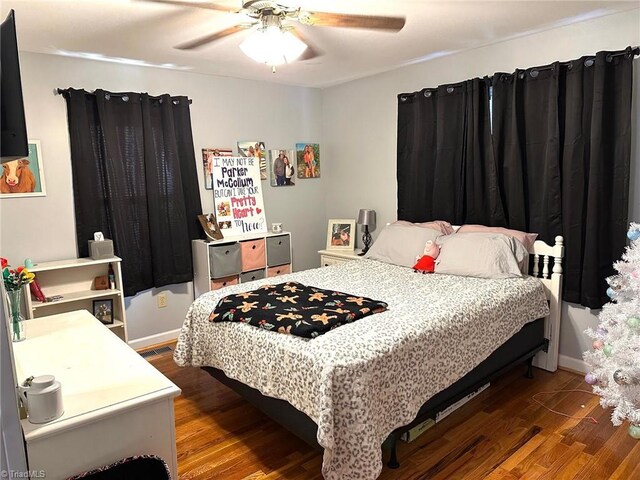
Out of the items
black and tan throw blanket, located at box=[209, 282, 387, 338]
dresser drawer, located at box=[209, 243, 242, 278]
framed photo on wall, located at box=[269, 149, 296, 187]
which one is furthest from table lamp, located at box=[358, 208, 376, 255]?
black and tan throw blanket, located at box=[209, 282, 387, 338]

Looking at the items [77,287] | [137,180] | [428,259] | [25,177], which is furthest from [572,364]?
[25,177]

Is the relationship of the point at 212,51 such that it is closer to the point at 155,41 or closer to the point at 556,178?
the point at 155,41

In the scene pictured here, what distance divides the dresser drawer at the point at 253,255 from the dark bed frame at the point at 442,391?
1.45m

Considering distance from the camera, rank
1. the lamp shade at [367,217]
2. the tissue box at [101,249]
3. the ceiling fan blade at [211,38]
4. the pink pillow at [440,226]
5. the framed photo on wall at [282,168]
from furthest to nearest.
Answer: the framed photo on wall at [282,168]
the lamp shade at [367,217]
the pink pillow at [440,226]
the tissue box at [101,249]
the ceiling fan blade at [211,38]

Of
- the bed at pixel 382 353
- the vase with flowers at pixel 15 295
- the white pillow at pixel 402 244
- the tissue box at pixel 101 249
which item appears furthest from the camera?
the white pillow at pixel 402 244

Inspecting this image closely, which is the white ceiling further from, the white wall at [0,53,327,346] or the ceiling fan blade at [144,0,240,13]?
the white wall at [0,53,327,346]

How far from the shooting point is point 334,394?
6.08 ft

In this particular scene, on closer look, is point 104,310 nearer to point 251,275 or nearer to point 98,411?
point 251,275

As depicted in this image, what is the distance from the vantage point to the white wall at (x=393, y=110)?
114 inches

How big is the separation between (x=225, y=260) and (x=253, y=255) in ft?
0.99

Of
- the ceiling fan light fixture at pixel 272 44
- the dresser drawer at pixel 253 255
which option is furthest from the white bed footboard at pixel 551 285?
the dresser drawer at pixel 253 255

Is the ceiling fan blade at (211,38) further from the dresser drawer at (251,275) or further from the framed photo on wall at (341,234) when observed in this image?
the framed photo on wall at (341,234)

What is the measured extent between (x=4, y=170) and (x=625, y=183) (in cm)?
410

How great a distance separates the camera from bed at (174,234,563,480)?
1.88 metres
